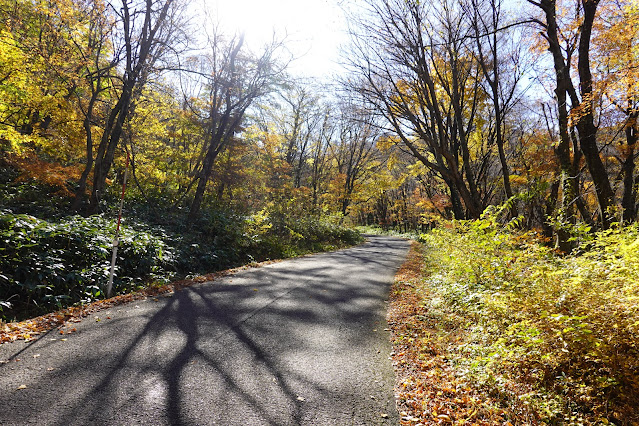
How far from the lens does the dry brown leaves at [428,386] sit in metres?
2.84

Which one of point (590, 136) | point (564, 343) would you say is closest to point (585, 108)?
point (590, 136)

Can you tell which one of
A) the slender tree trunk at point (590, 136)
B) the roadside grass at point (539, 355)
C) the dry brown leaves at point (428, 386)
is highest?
the slender tree trunk at point (590, 136)

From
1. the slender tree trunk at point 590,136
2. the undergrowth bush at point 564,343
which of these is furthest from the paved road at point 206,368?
the slender tree trunk at point 590,136

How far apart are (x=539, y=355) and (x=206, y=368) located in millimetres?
3446

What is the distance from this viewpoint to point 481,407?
9.46ft

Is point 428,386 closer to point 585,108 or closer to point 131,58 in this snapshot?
point 585,108

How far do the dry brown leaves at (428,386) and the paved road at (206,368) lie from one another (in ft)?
0.63

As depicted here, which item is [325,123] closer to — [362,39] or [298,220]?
[298,220]

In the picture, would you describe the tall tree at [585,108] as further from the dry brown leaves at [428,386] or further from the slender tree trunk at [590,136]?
the dry brown leaves at [428,386]

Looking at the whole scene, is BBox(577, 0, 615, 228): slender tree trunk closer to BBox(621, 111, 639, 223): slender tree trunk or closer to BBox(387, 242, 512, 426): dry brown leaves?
BBox(387, 242, 512, 426): dry brown leaves

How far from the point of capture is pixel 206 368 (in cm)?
351

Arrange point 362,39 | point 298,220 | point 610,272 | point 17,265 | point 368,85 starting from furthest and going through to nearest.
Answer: point 298,220
point 368,85
point 362,39
point 17,265
point 610,272

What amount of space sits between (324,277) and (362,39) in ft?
26.8

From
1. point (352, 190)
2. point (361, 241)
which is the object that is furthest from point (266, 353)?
point (352, 190)
